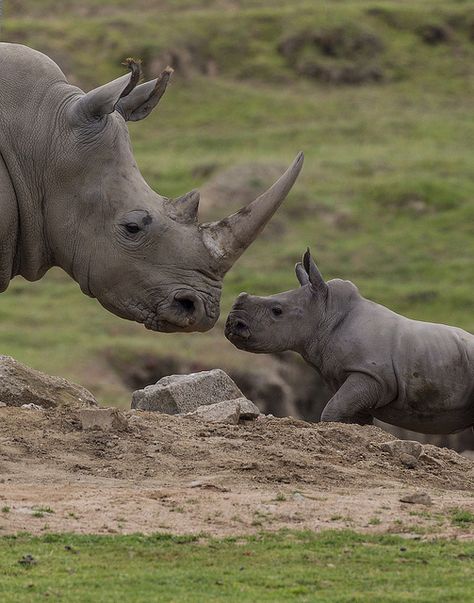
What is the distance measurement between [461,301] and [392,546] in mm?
19964

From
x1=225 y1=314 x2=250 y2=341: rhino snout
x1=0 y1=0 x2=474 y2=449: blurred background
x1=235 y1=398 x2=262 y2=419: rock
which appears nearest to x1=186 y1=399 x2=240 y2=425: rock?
x1=235 y1=398 x2=262 y2=419: rock

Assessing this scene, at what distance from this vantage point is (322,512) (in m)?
8.27

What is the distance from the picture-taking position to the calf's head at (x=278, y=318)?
12078mm

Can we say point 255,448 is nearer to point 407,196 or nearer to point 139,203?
point 139,203

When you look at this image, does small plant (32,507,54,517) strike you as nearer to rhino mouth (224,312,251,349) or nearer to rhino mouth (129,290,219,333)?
rhino mouth (129,290,219,333)

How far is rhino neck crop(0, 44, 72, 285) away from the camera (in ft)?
29.0

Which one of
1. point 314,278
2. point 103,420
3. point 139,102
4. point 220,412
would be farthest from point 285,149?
point 139,102

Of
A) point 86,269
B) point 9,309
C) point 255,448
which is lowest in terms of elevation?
point 9,309

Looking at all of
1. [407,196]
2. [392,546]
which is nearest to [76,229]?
[392,546]

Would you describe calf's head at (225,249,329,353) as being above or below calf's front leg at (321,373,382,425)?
above

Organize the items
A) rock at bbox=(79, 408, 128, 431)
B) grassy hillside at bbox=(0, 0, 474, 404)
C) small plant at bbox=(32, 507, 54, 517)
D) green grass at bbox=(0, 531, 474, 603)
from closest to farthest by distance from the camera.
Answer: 1. green grass at bbox=(0, 531, 474, 603)
2. small plant at bbox=(32, 507, 54, 517)
3. rock at bbox=(79, 408, 128, 431)
4. grassy hillside at bbox=(0, 0, 474, 404)

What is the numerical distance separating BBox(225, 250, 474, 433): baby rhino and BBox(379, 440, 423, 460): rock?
1448 mm

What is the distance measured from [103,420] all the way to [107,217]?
56.6 inches

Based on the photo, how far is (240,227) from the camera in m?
8.93
